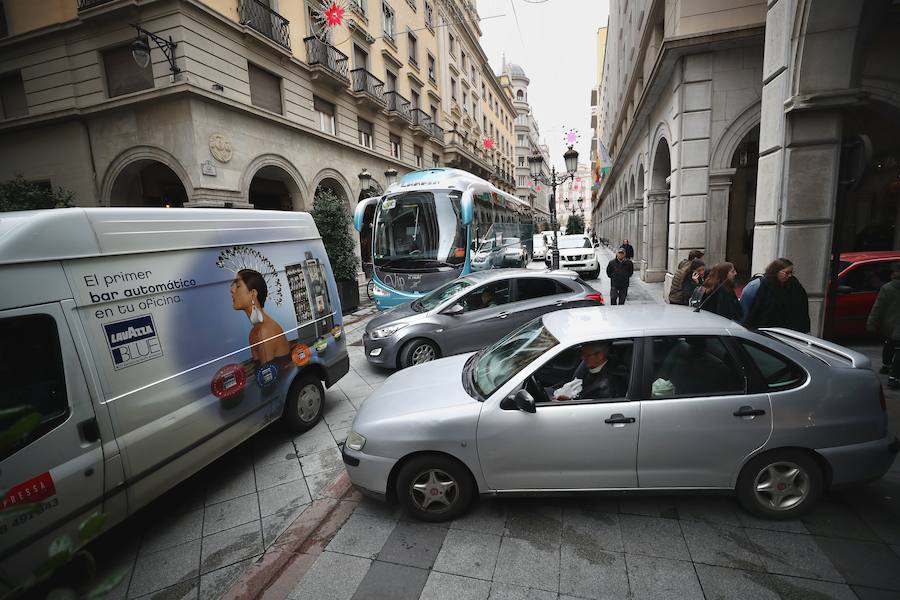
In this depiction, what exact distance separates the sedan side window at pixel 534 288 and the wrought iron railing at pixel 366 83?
15.2 m

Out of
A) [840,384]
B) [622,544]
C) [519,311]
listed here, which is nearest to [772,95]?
[519,311]

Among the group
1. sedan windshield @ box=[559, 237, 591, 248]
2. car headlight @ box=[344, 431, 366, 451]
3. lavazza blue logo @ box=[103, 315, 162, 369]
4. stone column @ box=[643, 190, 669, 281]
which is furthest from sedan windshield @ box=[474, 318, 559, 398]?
sedan windshield @ box=[559, 237, 591, 248]

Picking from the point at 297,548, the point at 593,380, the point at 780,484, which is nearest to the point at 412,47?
the point at 593,380

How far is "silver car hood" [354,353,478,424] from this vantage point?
11.1 ft

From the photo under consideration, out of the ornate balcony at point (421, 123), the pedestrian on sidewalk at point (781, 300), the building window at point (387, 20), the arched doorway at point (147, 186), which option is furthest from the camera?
the ornate balcony at point (421, 123)

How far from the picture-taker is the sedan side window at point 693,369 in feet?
10.2

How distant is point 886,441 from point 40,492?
557 centimetres

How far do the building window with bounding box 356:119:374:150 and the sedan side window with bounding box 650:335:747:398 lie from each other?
745 inches

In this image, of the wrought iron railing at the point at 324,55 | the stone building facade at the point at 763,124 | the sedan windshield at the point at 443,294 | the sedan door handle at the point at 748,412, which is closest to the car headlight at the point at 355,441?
the sedan door handle at the point at 748,412

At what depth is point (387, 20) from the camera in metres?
22.1

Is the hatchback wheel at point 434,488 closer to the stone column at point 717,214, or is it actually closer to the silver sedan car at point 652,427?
the silver sedan car at point 652,427

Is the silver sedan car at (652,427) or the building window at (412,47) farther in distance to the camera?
the building window at (412,47)

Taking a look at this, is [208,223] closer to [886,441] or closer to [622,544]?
[622,544]

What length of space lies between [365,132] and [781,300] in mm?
19088
